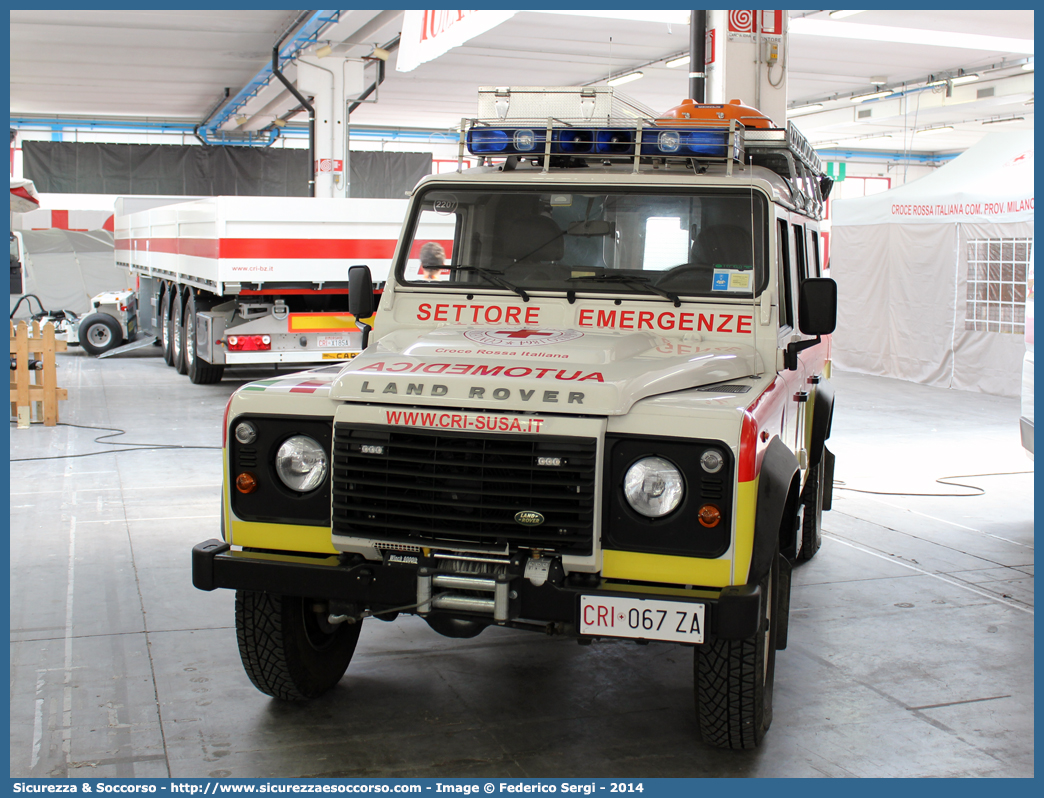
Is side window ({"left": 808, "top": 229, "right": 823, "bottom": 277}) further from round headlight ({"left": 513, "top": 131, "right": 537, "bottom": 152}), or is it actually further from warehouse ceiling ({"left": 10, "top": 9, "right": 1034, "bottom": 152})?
warehouse ceiling ({"left": 10, "top": 9, "right": 1034, "bottom": 152})

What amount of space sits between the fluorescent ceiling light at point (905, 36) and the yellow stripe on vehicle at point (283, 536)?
1358cm

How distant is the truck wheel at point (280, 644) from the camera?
3.79 m

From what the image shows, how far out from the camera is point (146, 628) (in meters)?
4.81

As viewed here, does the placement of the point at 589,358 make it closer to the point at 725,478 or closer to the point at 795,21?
the point at 725,478

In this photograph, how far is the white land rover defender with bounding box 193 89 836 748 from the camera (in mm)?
3236

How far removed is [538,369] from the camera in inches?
141

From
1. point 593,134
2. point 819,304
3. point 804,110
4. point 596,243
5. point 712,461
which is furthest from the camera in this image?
point 804,110

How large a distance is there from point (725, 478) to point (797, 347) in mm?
1351

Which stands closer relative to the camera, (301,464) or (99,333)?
(301,464)

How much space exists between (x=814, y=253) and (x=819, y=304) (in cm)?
193

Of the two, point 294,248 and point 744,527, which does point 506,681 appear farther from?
point 294,248

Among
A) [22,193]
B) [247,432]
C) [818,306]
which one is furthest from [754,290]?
[22,193]

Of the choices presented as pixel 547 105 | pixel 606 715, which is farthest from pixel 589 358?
pixel 547 105

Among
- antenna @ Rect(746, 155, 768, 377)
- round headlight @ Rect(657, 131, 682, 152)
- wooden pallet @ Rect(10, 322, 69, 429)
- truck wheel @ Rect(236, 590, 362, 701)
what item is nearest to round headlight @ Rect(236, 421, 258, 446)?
truck wheel @ Rect(236, 590, 362, 701)
